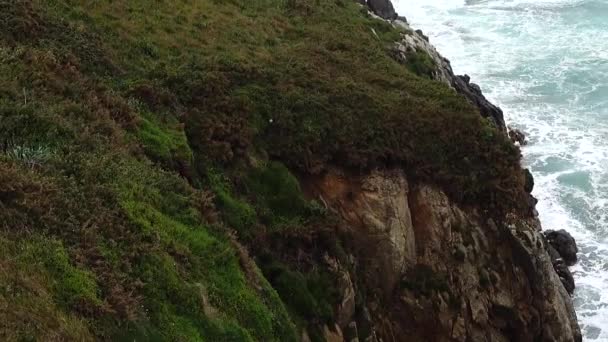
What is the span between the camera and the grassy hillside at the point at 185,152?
10523mm

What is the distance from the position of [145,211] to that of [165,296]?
2225 mm

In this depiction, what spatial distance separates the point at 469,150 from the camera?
20.6 m

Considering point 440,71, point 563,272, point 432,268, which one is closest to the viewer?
point 432,268

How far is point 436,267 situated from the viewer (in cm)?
1861

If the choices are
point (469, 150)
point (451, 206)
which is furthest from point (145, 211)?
point (469, 150)

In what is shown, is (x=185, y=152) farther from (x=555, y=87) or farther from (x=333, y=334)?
(x=555, y=87)

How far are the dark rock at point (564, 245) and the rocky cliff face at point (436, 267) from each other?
8.16 meters

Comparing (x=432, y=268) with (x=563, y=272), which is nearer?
(x=432, y=268)

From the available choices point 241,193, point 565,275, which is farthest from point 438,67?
point 241,193

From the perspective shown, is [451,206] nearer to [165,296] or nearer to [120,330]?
[165,296]

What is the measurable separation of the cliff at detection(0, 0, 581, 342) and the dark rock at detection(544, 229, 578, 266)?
6.98 m

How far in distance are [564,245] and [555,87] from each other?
17.9 metres

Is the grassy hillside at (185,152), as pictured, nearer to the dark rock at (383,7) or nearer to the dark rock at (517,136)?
the dark rock at (517,136)

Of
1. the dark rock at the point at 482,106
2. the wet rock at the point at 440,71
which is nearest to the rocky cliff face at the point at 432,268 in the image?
the wet rock at the point at 440,71
